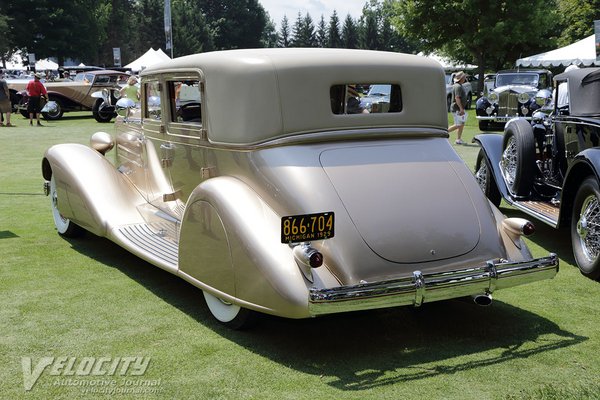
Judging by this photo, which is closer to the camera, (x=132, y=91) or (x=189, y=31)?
(x=132, y=91)

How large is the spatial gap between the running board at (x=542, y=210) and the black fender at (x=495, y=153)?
27 cm

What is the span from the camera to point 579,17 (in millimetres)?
38062

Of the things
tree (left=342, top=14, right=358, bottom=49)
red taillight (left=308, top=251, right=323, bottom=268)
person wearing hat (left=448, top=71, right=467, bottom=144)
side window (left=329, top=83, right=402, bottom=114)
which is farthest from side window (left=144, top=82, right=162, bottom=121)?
tree (left=342, top=14, right=358, bottom=49)

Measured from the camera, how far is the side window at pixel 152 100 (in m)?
5.77

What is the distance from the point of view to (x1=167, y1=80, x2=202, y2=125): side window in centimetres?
513

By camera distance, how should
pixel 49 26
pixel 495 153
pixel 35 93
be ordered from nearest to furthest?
pixel 495 153, pixel 35 93, pixel 49 26

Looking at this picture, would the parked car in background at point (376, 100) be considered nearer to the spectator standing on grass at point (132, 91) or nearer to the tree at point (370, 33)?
the spectator standing on grass at point (132, 91)

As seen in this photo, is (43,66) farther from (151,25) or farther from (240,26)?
(240,26)

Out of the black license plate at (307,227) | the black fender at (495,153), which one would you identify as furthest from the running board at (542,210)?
the black license plate at (307,227)

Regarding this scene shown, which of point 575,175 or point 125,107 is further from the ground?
point 125,107

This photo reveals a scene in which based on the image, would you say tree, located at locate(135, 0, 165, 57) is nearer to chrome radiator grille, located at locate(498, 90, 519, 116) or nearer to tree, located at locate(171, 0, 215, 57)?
tree, located at locate(171, 0, 215, 57)

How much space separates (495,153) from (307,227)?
15.4 ft

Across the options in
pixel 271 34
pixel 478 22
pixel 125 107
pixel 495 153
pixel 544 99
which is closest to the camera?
pixel 125 107

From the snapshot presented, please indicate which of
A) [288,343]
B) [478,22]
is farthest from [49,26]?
[288,343]
